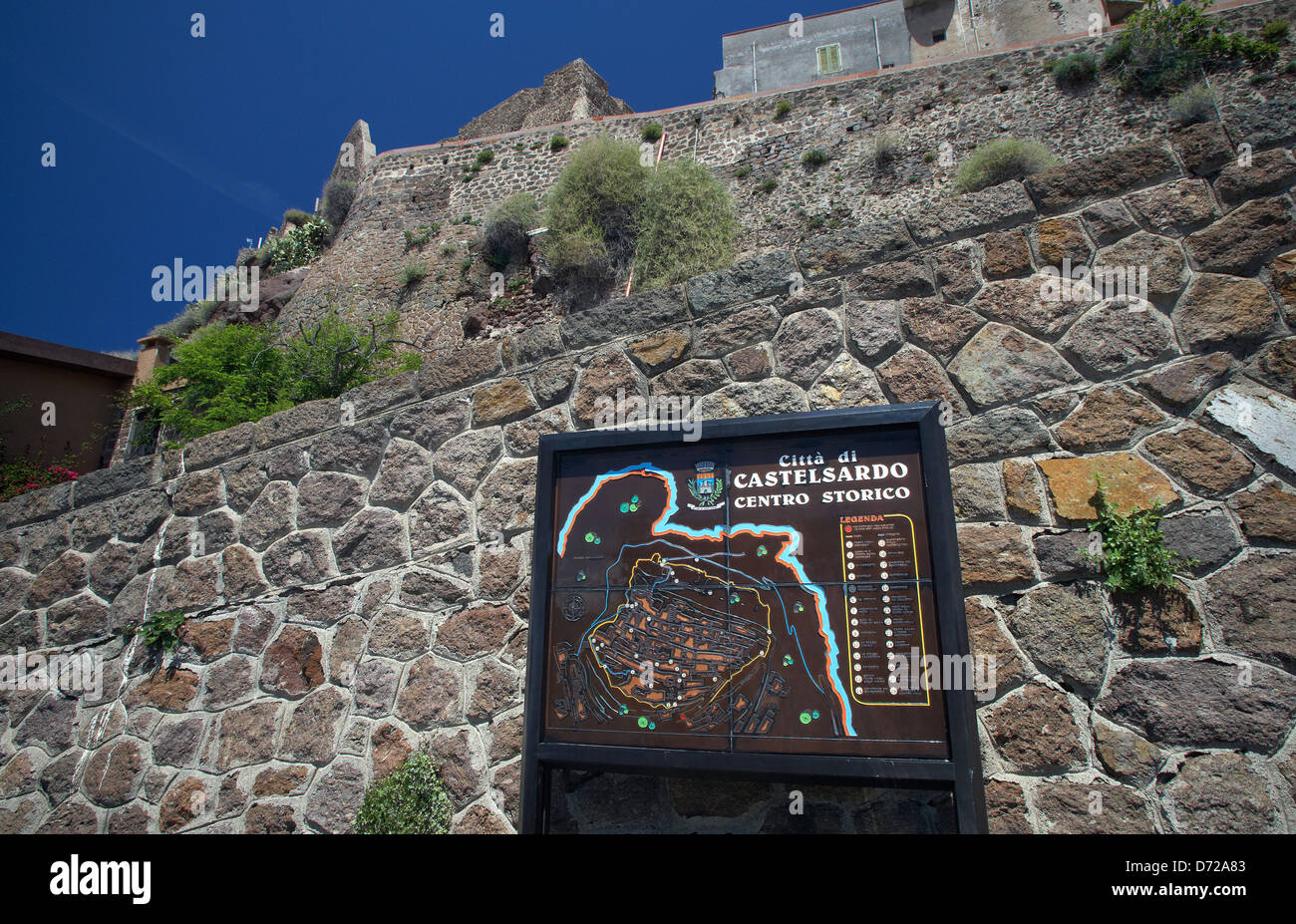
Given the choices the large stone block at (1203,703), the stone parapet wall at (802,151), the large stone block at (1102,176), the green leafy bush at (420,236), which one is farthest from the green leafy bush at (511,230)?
the large stone block at (1203,703)

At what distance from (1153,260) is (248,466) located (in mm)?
5264

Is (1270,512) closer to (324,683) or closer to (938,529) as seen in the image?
(938,529)

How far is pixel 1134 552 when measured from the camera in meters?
2.76

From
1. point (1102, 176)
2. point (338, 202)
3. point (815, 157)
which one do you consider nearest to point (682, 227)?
point (815, 157)

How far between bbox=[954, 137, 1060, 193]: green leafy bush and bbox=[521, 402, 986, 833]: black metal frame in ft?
37.2

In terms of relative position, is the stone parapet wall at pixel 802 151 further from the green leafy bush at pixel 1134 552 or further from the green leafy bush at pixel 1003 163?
the green leafy bush at pixel 1134 552

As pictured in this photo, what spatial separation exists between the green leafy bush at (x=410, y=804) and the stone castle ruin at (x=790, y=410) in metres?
0.10

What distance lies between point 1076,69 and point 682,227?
8.91 meters

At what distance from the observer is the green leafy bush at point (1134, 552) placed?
2.71 metres

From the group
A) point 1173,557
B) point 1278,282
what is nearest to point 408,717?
point 1173,557

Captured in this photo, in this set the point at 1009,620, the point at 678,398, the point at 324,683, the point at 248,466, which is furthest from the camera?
the point at 248,466

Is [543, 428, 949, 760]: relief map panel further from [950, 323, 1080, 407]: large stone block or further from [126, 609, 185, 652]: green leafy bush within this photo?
[126, 609, 185, 652]: green leafy bush

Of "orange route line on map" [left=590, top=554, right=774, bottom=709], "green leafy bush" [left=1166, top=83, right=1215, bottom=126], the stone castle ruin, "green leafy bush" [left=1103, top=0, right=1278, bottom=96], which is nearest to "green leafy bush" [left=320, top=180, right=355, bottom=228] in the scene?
the stone castle ruin
